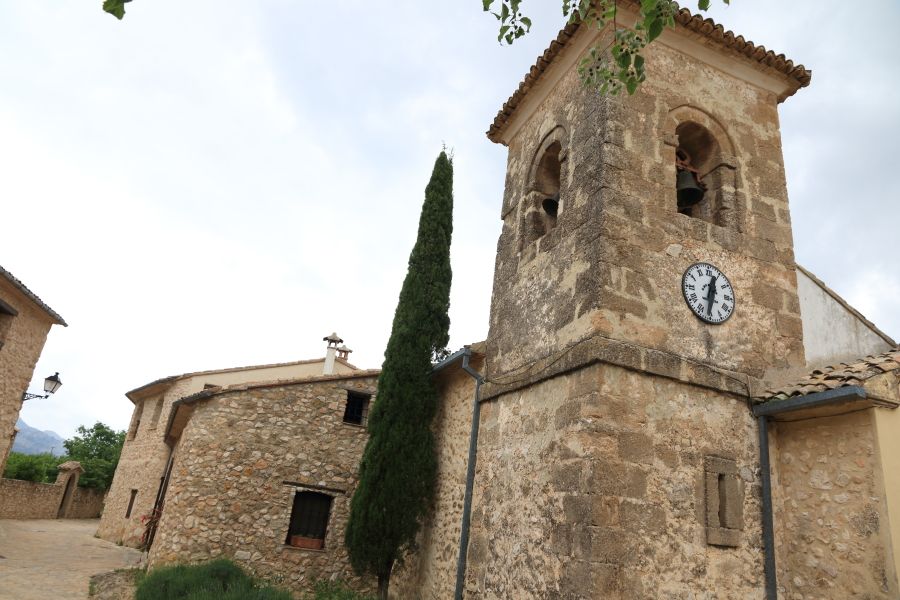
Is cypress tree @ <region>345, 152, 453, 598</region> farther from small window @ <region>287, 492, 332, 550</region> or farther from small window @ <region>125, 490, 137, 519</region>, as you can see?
small window @ <region>125, 490, 137, 519</region>

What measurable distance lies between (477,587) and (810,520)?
329cm

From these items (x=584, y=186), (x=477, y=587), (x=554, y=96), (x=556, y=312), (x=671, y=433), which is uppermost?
(x=554, y=96)

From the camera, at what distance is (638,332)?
5695 mm

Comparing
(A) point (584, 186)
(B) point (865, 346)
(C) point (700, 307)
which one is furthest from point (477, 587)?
(B) point (865, 346)

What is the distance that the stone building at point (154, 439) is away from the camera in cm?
1814

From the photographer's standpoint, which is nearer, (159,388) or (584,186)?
(584,186)

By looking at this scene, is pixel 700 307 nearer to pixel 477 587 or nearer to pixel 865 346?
pixel 865 346

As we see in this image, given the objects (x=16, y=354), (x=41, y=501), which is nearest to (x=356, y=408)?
(x=16, y=354)

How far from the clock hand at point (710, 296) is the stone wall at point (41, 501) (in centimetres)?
2229

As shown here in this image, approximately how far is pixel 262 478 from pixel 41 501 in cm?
1773

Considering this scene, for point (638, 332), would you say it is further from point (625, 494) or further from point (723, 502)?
point (723, 502)

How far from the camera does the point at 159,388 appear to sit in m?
20.6

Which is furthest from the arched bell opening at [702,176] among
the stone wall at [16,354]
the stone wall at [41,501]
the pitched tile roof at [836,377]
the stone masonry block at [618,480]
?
the stone wall at [41,501]

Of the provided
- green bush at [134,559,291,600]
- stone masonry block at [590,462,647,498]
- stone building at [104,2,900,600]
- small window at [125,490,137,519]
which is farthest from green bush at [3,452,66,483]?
stone masonry block at [590,462,647,498]
